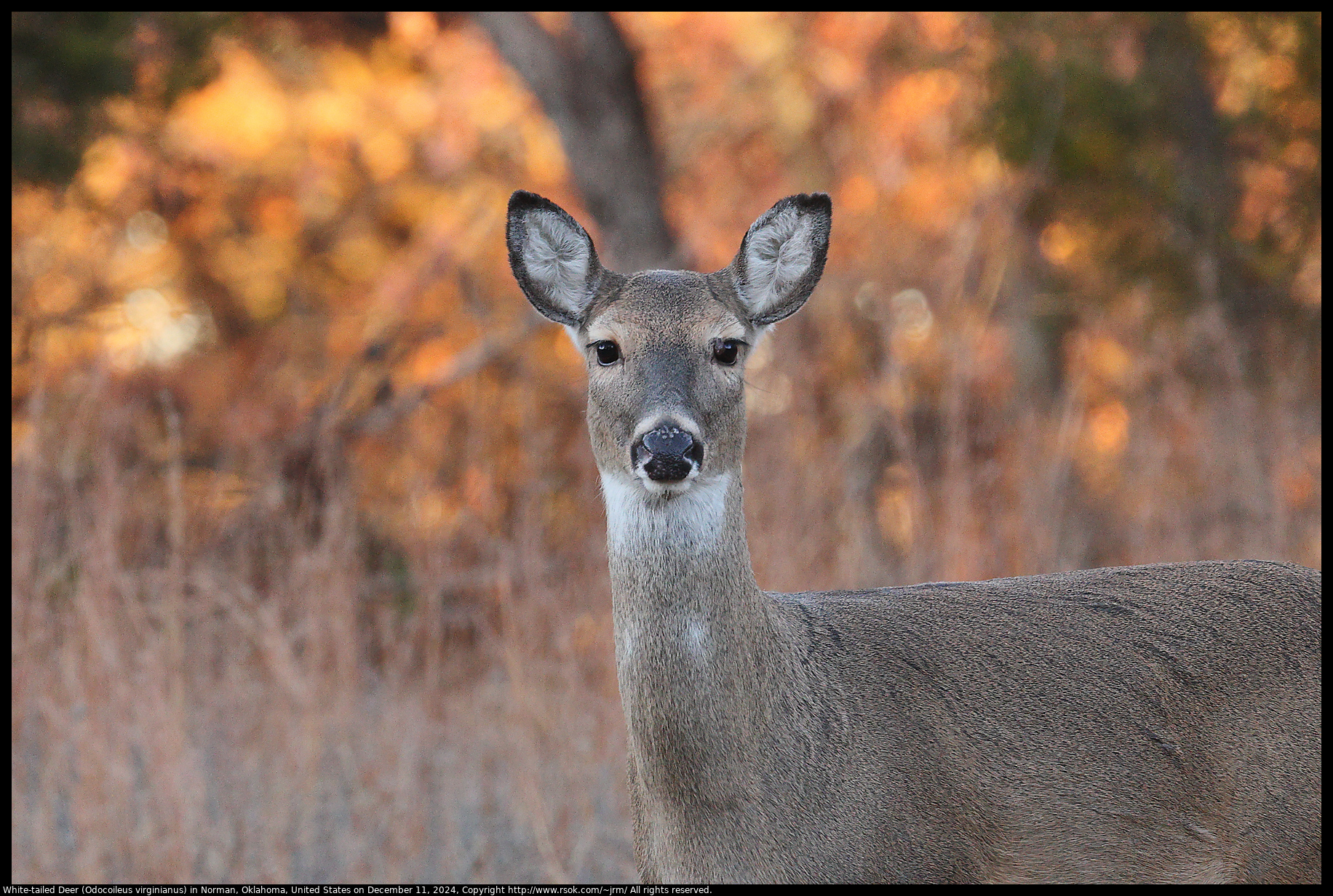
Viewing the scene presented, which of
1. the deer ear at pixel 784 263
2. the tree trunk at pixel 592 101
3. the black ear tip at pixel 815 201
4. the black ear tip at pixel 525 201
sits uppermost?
the tree trunk at pixel 592 101

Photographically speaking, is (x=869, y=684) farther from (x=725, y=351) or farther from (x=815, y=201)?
(x=815, y=201)

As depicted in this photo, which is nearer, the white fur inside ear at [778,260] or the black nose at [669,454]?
the black nose at [669,454]

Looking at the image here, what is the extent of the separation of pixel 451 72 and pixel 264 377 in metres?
5.61

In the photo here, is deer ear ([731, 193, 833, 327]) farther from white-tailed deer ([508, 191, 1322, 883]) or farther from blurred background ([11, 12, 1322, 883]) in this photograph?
blurred background ([11, 12, 1322, 883])

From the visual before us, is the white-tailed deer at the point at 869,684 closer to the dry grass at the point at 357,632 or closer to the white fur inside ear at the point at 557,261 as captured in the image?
the white fur inside ear at the point at 557,261

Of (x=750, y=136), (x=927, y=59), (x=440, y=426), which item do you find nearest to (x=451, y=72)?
(x=750, y=136)

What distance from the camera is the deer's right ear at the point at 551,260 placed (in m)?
3.82

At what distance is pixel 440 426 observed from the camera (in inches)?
354

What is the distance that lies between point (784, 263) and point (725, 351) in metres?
0.41

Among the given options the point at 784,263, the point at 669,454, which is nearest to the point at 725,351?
the point at 784,263

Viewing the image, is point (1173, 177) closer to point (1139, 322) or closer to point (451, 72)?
point (1139, 322)

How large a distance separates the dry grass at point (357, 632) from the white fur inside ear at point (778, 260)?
2.40 metres

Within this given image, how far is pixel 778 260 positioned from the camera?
385 centimetres

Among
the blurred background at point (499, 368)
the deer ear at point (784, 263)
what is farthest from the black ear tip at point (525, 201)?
the blurred background at point (499, 368)
